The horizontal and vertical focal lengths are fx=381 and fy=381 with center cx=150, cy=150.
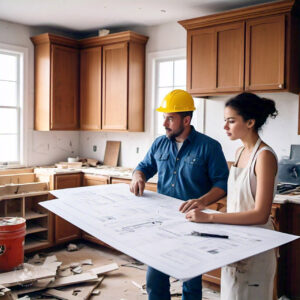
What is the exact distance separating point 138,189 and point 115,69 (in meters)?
2.89

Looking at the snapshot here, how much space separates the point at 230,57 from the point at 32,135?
2955 millimetres

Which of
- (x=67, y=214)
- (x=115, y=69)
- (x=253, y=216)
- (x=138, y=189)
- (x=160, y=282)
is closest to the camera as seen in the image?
(x=253, y=216)

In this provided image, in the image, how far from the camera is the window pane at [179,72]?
4.84m

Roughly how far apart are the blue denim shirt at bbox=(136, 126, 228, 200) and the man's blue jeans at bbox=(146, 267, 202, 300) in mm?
526

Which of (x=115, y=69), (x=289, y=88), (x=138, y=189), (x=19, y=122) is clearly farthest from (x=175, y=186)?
(x=19, y=122)

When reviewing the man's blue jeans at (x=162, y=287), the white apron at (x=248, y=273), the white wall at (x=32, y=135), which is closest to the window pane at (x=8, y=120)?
the white wall at (x=32, y=135)

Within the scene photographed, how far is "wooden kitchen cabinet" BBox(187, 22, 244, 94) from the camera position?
Answer: 12.5 ft

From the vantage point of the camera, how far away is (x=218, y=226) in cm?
179

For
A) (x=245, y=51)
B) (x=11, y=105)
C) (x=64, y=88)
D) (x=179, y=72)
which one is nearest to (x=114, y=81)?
(x=64, y=88)

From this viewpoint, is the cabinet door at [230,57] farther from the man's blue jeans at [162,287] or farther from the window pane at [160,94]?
the man's blue jeans at [162,287]

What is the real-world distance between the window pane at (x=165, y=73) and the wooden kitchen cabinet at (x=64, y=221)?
164 centimetres

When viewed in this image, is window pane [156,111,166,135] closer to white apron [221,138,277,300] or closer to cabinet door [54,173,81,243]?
cabinet door [54,173,81,243]

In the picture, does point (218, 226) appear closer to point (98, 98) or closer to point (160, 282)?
point (160, 282)

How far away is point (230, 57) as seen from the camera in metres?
3.87
